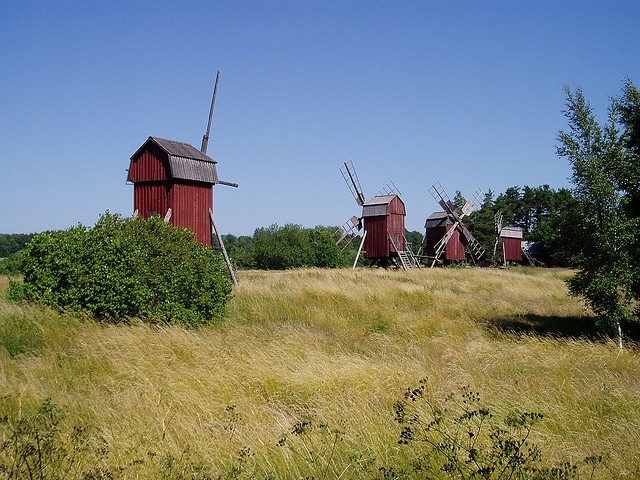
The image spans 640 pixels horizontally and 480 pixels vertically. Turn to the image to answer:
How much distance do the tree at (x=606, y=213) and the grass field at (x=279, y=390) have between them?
59.3 inches

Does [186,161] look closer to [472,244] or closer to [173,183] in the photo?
[173,183]

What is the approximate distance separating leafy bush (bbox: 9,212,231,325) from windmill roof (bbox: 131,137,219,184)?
23.8ft

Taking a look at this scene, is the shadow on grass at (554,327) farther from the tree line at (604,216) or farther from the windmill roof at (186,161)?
the windmill roof at (186,161)

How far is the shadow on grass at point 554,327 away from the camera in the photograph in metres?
14.1

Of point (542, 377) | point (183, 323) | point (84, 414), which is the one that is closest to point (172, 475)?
point (84, 414)

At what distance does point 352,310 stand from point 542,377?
814 cm

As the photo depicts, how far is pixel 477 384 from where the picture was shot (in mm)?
7699

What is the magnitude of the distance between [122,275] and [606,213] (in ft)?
37.6

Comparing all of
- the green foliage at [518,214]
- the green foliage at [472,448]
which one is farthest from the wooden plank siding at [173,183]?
the green foliage at [518,214]

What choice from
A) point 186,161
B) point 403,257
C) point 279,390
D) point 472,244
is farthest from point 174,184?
point 472,244

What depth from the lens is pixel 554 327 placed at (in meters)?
15.6

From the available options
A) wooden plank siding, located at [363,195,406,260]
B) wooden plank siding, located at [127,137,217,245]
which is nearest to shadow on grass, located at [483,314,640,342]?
wooden plank siding, located at [127,137,217,245]

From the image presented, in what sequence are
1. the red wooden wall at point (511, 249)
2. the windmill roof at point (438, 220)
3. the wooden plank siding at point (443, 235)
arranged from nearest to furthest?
the wooden plank siding at point (443, 235) → the windmill roof at point (438, 220) → the red wooden wall at point (511, 249)

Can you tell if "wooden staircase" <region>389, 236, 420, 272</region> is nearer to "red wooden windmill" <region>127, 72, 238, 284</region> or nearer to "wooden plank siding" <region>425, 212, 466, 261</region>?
"wooden plank siding" <region>425, 212, 466, 261</region>
